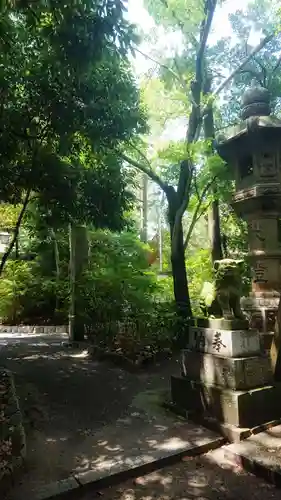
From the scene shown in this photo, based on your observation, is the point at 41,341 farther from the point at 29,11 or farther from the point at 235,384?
the point at 29,11

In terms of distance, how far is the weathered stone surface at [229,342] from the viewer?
5.17m

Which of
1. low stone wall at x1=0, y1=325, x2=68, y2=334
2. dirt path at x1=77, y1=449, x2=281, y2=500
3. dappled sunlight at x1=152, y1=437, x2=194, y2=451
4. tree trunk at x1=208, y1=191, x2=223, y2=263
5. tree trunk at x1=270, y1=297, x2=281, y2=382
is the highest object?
tree trunk at x1=208, y1=191, x2=223, y2=263

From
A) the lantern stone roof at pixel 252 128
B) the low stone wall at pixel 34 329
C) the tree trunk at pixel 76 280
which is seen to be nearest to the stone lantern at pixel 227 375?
the lantern stone roof at pixel 252 128

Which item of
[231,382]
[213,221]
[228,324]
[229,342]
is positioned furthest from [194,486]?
[213,221]

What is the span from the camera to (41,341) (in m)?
12.1

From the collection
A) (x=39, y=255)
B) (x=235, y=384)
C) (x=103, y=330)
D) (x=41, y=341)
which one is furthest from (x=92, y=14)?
(x=39, y=255)

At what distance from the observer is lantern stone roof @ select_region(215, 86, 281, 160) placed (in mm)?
9367

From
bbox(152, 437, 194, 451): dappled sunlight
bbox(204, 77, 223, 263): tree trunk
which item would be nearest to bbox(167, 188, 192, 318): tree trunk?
bbox(204, 77, 223, 263): tree trunk

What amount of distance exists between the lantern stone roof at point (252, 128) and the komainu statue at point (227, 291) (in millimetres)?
5280

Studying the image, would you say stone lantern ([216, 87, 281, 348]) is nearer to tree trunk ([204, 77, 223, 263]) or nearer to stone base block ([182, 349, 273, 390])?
tree trunk ([204, 77, 223, 263])

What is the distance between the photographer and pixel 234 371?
5020 mm

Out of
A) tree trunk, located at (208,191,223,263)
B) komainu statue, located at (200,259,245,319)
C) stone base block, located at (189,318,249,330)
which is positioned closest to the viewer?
stone base block, located at (189,318,249,330)

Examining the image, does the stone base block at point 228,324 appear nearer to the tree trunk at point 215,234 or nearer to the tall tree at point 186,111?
A: the tall tree at point 186,111

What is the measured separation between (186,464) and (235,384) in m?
1.25
